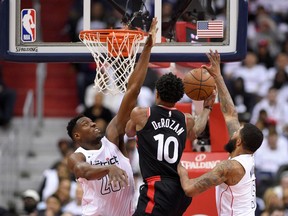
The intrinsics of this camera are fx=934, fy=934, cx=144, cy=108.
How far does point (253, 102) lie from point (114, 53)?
23.6 ft

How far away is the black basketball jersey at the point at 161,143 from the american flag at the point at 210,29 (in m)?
1.20

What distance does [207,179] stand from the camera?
8.10 meters

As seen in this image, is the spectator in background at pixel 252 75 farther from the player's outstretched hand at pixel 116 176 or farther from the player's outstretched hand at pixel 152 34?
the player's outstretched hand at pixel 116 176

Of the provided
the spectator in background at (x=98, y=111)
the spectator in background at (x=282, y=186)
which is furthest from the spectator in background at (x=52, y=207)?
the spectator in background at (x=282, y=186)

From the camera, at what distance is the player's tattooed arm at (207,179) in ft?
26.3

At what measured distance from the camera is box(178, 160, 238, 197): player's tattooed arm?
8008mm

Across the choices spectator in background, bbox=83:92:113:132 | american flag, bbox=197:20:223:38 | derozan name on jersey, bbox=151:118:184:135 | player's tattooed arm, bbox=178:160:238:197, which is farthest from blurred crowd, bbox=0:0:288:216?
player's tattooed arm, bbox=178:160:238:197

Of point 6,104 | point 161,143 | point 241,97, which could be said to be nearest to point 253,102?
point 241,97

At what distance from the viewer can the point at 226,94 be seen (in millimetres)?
9023

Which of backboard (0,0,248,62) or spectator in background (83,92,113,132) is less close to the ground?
backboard (0,0,248,62)

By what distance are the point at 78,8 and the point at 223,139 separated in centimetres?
795

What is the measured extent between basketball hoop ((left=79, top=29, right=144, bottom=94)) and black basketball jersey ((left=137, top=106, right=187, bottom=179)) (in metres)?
0.70

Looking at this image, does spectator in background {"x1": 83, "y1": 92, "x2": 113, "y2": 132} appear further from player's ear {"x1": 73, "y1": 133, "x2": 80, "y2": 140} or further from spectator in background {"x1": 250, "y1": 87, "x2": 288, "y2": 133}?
player's ear {"x1": 73, "y1": 133, "x2": 80, "y2": 140}

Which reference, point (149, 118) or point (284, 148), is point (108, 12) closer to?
point (284, 148)
